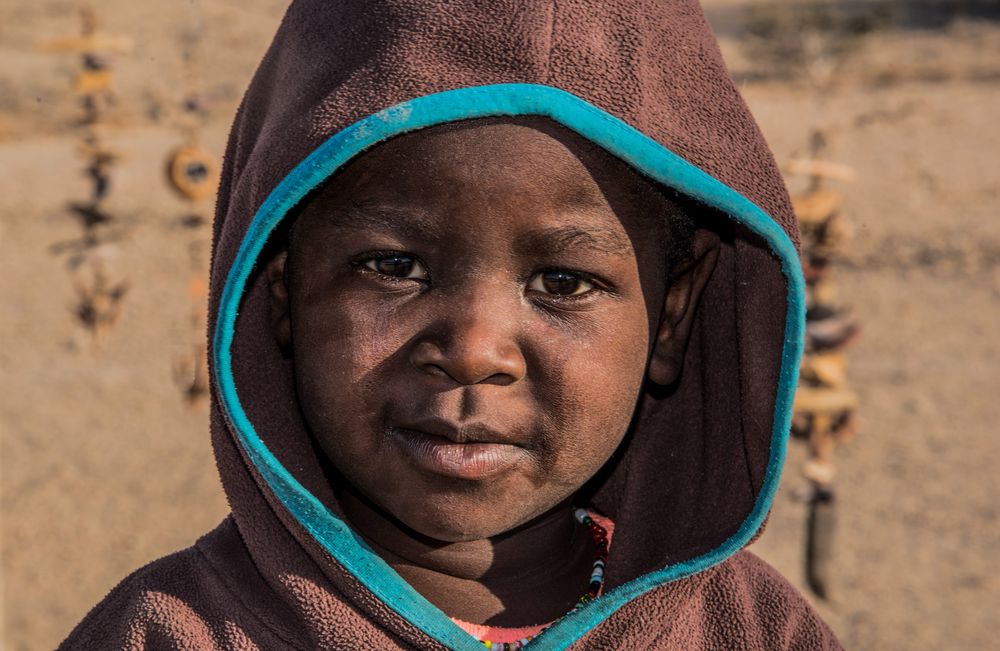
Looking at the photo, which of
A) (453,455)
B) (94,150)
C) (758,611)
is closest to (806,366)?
(758,611)

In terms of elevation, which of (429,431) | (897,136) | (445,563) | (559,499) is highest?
(429,431)

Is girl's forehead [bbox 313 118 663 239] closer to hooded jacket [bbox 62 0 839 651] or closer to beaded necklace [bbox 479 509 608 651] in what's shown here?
hooded jacket [bbox 62 0 839 651]

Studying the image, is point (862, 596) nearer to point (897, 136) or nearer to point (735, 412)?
point (735, 412)

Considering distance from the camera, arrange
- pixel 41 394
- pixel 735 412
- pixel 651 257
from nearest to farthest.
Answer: pixel 651 257 → pixel 735 412 → pixel 41 394

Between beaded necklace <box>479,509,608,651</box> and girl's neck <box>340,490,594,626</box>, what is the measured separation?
2 cm

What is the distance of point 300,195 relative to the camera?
1282 millimetres

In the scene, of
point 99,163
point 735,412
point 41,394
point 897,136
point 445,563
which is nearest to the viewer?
point 445,563

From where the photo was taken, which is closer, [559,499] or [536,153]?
[536,153]

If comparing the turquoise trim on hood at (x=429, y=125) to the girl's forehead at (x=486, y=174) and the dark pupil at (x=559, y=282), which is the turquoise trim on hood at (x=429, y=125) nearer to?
the girl's forehead at (x=486, y=174)

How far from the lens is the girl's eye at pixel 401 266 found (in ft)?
4.29

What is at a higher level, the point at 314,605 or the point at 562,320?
the point at 562,320

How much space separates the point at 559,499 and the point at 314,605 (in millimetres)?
300

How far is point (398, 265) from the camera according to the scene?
1.31 metres

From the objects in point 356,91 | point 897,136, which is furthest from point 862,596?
point 897,136
